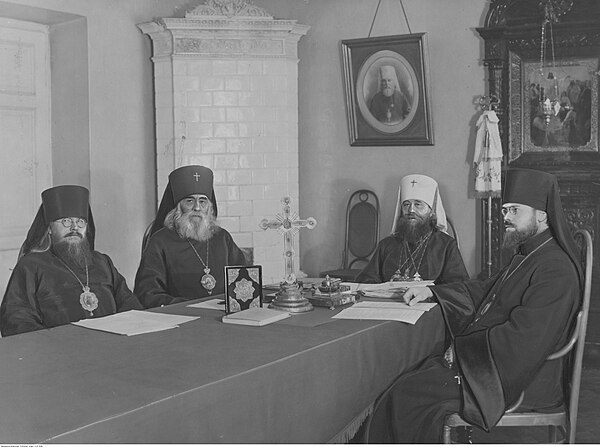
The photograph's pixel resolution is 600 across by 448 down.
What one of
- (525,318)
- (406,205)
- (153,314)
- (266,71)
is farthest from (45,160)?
(525,318)

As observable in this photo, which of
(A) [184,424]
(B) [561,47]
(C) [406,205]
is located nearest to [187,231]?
(C) [406,205]

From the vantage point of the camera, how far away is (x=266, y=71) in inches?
294

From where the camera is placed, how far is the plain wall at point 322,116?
7070 mm

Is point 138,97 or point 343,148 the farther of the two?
point 343,148

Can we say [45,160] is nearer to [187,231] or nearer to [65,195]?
[187,231]

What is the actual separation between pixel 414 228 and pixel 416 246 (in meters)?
0.12

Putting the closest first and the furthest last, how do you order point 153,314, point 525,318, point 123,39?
point 525,318 → point 153,314 → point 123,39

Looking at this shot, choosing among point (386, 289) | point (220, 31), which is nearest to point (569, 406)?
point (386, 289)

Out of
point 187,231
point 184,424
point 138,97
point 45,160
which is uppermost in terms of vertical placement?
point 138,97

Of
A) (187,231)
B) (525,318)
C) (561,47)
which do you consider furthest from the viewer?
(561,47)

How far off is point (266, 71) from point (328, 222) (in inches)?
61.8

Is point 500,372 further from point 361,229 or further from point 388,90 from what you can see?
point 388,90

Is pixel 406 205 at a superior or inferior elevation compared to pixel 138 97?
inferior

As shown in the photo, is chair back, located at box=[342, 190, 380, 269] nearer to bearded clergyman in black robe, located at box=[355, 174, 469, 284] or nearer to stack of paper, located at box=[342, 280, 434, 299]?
bearded clergyman in black robe, located at box=[355, 174, 469, 284]
